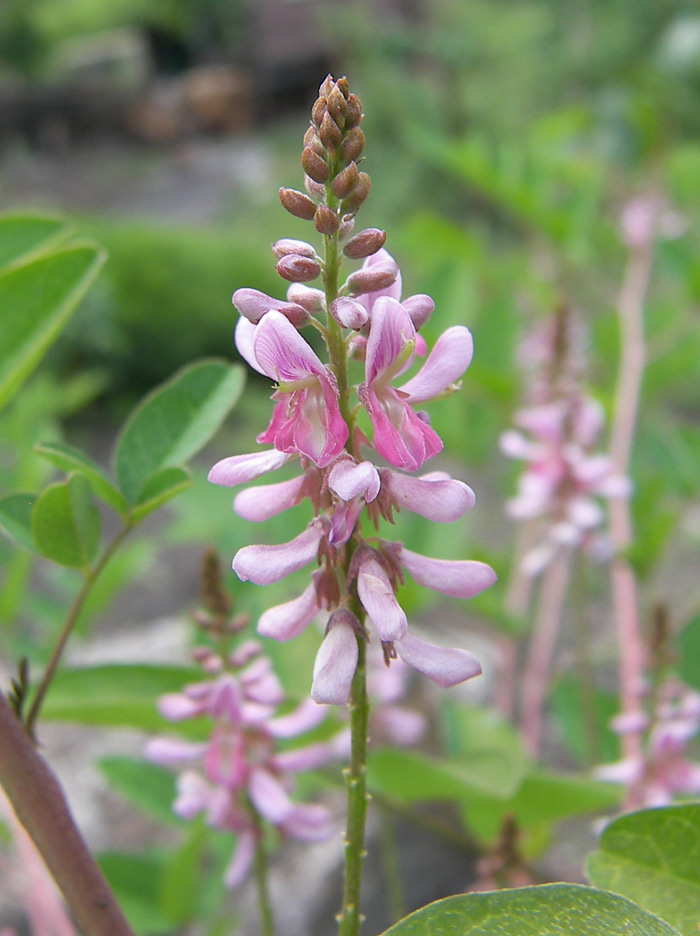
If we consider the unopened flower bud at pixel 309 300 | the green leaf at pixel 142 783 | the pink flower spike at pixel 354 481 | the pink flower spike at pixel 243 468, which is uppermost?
the unopened flower bud at pixel 309 300

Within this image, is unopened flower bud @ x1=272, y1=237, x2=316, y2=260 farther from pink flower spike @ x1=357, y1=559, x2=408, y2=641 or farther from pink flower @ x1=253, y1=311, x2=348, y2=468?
pink flower spike @ x1=357, y1=559, x2=408, y2=641

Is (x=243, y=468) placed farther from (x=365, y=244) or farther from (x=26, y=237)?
(x=26, y=237)

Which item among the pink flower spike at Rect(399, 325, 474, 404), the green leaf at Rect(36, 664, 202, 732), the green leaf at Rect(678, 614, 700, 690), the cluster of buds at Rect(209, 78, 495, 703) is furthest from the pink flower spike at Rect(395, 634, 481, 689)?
the green leaf at Rect(678, 614, 700, 690)

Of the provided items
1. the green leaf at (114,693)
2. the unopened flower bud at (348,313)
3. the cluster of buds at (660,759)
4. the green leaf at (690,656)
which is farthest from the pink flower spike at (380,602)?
the green leaf at (690,656)

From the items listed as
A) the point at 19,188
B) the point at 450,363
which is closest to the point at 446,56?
the point at 19,188

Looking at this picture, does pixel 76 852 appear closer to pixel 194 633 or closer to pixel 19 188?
pixel 194 633

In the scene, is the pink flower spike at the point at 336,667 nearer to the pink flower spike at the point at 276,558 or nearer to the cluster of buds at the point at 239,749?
the pink flower spike at the point at 276,558

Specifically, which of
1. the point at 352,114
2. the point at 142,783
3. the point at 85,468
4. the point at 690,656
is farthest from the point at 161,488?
the point at 690,656
